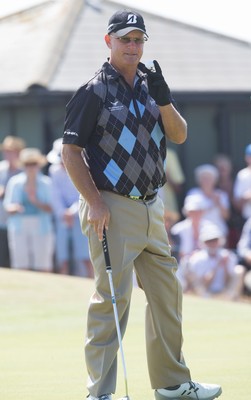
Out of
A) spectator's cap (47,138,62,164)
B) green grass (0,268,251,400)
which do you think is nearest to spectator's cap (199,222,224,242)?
green grass (0,268,251,400)

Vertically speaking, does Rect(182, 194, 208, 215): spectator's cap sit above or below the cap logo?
below

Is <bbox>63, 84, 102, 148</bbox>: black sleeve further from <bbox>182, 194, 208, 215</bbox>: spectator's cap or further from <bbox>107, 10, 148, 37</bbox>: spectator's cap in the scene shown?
<bbox>182, 194, 208, 215</bbox>: spectator's cap

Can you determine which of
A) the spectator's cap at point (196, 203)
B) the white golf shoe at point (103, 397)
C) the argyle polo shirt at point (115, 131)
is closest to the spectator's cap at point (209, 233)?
the spectator's cap at point (196, 203)

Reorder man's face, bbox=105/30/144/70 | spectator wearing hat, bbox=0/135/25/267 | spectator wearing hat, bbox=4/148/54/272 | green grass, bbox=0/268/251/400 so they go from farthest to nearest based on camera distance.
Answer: spectator wearing hat, bbox=0/135/25/267, spectator wearing hat, bbox=4/148/54/272, green grass, bbox=0/268/251/400, man's face, bbox=105/30/144/70

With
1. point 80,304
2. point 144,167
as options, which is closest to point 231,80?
point 80,304

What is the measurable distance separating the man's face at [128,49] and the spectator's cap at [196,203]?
330 inches

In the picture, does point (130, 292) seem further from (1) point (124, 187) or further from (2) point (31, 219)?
(2) point (31, 219)

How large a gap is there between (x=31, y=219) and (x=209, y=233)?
228 cm

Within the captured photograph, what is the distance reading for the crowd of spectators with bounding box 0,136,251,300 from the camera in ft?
46.5

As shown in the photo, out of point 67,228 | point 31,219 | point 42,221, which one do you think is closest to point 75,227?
point 67,228

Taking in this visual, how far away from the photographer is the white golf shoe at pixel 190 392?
683 centimetres

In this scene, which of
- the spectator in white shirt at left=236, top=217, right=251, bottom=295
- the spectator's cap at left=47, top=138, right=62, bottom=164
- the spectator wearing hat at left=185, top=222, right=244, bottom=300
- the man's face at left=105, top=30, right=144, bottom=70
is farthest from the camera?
the spectator's cap at left=47, top=138, right=62, bottom=164

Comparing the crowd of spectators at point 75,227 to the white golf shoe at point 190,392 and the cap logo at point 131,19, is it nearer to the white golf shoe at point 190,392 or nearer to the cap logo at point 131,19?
the white golf shoe at point 190,392

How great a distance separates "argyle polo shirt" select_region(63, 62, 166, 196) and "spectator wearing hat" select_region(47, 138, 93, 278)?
8396 mm
